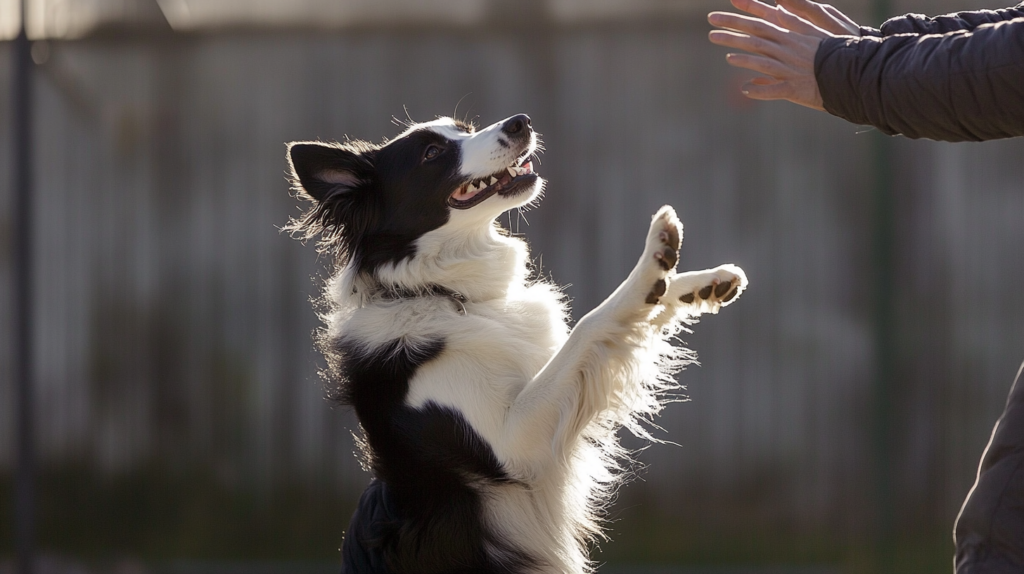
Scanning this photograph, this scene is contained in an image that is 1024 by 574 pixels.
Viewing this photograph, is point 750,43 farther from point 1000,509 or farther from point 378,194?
point 378,194

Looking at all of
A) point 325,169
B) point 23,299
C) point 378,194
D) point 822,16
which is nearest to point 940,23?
point 822,16

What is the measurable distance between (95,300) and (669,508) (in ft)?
11.7

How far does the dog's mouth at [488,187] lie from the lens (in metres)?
3.14

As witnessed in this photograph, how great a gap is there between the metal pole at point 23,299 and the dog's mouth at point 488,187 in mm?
3421

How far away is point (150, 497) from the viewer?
525cm

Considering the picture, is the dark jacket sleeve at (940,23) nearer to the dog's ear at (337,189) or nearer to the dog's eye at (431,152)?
the dog's eye at (431,152)

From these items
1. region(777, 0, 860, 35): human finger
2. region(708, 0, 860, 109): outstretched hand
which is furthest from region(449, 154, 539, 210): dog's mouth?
region(708, 0, 860, 109): outstretched hand

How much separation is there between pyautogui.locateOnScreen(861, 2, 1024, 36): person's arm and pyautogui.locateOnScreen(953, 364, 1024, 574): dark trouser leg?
0.91 meters

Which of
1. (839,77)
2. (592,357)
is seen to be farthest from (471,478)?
(839,77)

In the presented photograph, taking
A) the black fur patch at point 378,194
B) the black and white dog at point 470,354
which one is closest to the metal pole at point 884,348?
the black and white dog at point 470,354

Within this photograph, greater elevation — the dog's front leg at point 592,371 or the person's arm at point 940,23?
the person's arm at point 940,23

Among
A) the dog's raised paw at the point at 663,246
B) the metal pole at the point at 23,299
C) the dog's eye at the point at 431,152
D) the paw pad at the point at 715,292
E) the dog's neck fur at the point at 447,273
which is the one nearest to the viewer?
the dog's raised paw at the point at 663,246

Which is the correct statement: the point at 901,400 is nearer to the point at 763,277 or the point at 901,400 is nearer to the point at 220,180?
the point at 763,277

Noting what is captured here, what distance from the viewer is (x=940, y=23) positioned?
89.9 inches
